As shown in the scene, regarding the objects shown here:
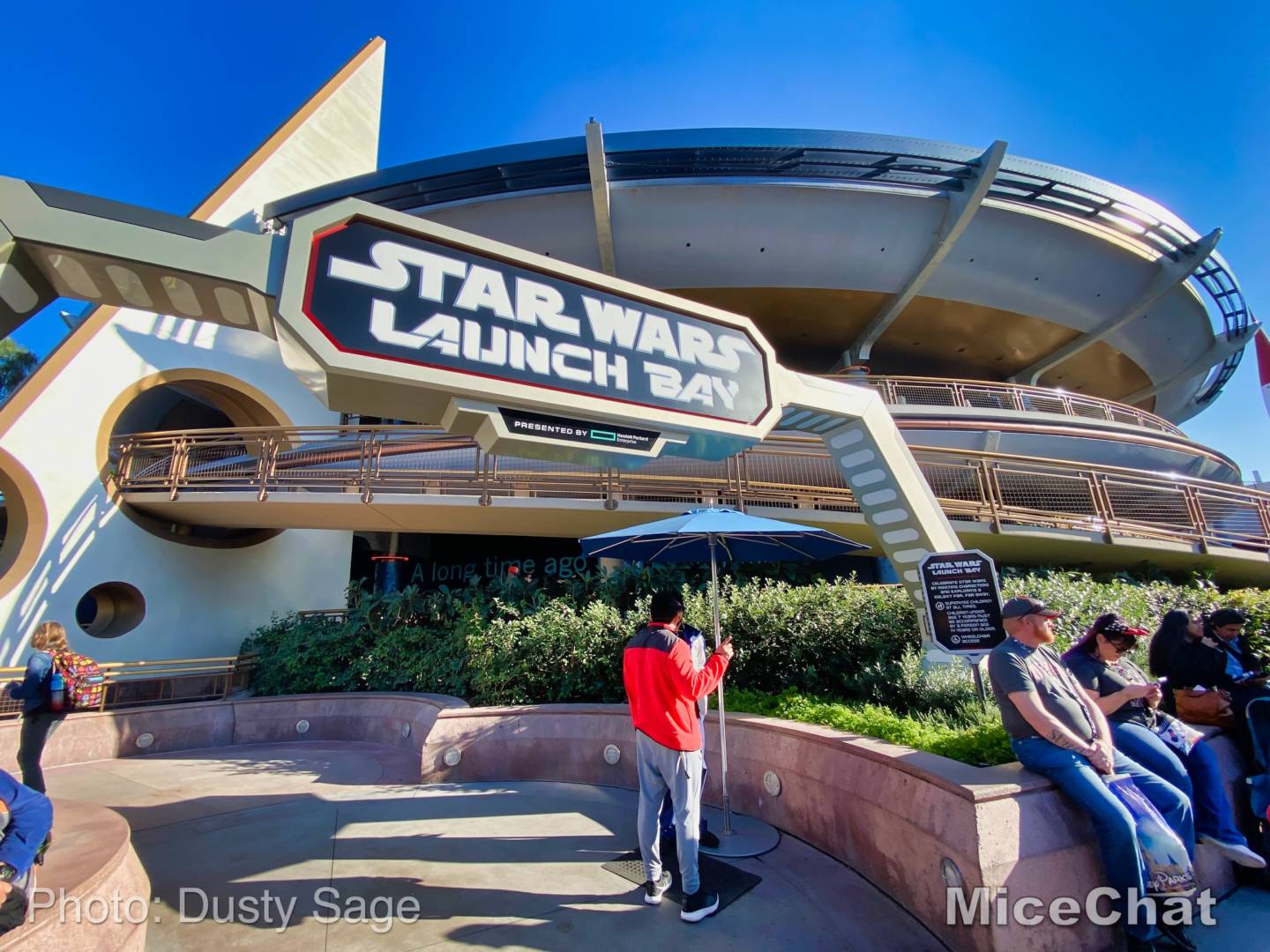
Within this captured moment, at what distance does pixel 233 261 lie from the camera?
369 cm

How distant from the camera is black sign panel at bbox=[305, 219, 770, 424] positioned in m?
3.95

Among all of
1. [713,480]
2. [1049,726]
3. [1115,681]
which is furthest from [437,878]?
[713,480]

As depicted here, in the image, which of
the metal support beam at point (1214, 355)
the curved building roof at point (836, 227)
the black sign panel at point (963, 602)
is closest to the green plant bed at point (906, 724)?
the black sign panel at point (963, 602)

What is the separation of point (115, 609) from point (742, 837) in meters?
14.0

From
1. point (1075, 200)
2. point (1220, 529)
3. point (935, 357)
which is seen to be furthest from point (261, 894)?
point (935, 357)

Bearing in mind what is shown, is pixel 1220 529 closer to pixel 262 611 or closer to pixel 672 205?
pixel 672 205

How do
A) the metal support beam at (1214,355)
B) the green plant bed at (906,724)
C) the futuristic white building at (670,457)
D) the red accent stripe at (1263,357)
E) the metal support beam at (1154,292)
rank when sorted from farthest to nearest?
the metal support beam at (1214,355), the metal support beam at (1154,292), the red accent stripe at (1263,357), the futuristic white building at (670,457), the green plant bed at (906,724)

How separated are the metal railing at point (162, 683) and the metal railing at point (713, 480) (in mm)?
3224

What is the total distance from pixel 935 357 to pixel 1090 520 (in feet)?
47.6

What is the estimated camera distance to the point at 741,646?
660 cm

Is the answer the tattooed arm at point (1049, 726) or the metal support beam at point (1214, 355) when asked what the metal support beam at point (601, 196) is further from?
the metal support beam at point (1214, 355)

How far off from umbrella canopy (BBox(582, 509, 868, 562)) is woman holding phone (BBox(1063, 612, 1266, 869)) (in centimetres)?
226

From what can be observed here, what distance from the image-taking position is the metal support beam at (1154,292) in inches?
759

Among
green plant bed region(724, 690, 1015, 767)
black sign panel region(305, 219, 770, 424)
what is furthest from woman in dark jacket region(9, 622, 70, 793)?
green plant bed region(724, 690, 1015, 767)
